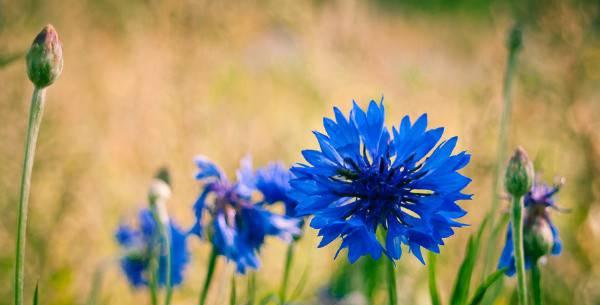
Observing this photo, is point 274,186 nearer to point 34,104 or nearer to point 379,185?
point 379,185

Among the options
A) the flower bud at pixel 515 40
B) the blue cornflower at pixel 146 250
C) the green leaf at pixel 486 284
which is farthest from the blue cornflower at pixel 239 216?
the flower bud at pixel 515 40

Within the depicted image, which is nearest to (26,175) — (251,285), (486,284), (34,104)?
(34,104)

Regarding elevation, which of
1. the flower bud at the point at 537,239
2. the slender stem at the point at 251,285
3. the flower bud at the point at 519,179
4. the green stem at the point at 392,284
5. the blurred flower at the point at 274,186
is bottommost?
the green stem at the point at 392,284

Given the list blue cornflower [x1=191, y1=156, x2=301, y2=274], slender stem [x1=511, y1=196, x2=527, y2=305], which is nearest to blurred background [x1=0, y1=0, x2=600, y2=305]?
blue cornflower [x1=191, y1=156, x2=301, y2=274]

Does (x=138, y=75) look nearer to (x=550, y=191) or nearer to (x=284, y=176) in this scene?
(x=284, y=176)

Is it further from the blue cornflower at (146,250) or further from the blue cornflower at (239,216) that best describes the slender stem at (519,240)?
the blue cornflower at (146,250)

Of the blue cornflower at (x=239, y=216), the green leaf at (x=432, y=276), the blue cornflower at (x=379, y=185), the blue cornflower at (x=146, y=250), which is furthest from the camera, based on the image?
the blue cornflower at (x=146, y=250)

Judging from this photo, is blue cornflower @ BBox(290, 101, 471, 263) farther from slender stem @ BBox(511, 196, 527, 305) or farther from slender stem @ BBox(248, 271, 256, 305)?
slender stem @ BBox(248, 271, 256, 305)
